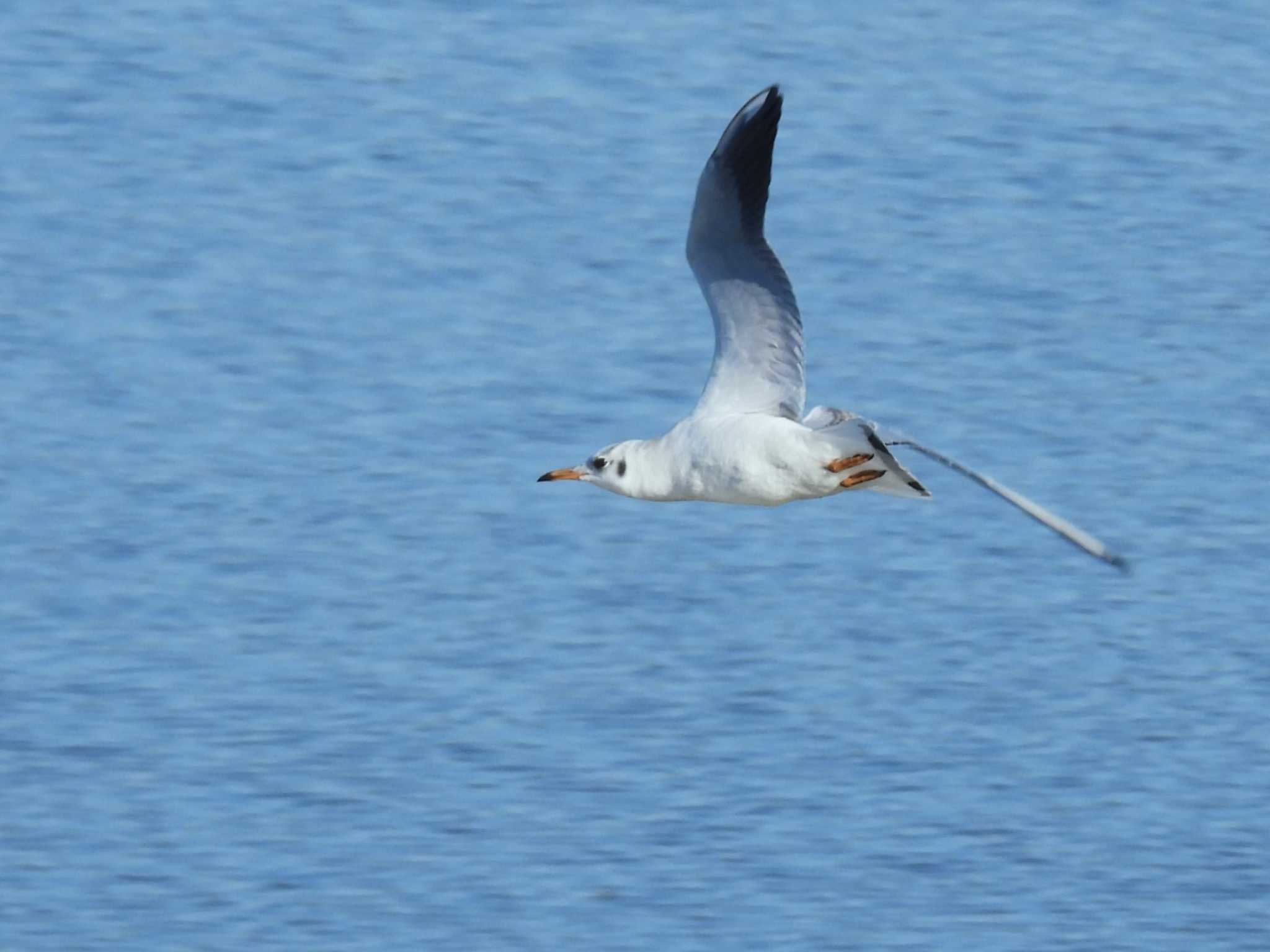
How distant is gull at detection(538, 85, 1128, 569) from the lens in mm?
9547

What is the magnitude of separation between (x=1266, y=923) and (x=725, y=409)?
4.10 meters

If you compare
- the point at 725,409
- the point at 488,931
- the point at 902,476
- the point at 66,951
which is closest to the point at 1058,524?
the point at 902,476

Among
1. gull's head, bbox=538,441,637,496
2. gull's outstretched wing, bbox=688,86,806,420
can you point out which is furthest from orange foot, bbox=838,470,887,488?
gull's head, bbox=538,441,637,496

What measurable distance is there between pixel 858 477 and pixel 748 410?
2.31 feet

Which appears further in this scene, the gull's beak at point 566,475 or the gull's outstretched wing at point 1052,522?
the gull's beak at point 566,475

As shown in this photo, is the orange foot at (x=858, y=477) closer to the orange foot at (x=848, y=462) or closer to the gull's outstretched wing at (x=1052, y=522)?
the orange foot at (x=848, y=462)

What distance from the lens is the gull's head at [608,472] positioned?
33.3 ft

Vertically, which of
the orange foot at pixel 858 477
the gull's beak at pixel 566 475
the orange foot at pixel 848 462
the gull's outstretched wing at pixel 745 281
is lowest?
the gull's beak at pixel 566 475

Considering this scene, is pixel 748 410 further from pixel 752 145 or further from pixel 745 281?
pixel 752 145

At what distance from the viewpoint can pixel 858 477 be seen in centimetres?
952

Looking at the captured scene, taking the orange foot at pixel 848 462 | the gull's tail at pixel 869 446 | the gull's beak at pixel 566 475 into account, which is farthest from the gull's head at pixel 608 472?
the orange foot at pixel 848 462

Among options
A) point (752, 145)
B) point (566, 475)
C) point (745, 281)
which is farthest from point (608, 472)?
point (752, 145)

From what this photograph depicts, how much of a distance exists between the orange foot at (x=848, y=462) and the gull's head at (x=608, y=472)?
0.92m

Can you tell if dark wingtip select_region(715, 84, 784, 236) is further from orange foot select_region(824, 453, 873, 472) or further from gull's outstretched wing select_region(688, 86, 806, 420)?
orange foot select_region(824, 453, 873, 472)
